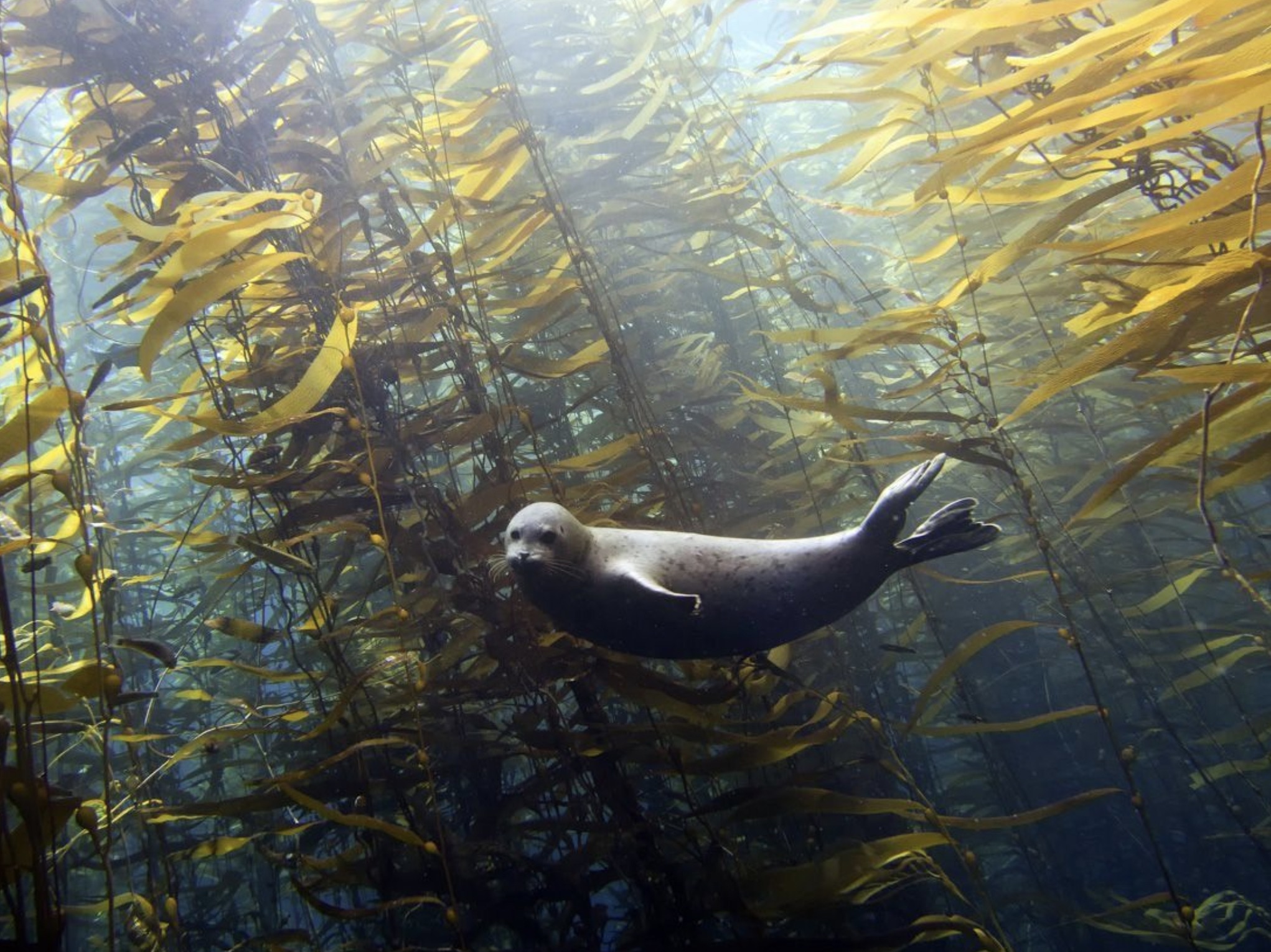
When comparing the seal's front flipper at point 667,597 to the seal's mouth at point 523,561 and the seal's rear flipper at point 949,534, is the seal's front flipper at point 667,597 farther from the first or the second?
the seal's rear flipper at point 949,534

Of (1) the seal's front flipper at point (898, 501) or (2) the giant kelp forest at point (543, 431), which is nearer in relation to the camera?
(1) the seal's front flipper at point (898, 501)

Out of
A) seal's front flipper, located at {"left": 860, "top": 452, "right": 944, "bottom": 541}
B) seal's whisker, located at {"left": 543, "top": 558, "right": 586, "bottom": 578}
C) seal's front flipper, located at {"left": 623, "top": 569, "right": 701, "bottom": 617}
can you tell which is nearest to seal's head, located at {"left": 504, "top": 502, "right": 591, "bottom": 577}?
seal's whisker, located at {"left": 543, "top": 558, "right": 586, "bottom": 578}

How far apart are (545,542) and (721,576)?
417 millimetres

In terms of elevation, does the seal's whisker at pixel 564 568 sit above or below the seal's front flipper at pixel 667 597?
above

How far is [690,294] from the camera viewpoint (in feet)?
16.2

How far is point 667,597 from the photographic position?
1.41m

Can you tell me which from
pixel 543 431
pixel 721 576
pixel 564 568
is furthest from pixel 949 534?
pixel 543 431

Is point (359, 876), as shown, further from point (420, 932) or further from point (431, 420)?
point (420, 932)

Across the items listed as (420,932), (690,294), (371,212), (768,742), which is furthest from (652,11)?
(420,932)

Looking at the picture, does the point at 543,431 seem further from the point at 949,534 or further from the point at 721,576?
the point at 949,534

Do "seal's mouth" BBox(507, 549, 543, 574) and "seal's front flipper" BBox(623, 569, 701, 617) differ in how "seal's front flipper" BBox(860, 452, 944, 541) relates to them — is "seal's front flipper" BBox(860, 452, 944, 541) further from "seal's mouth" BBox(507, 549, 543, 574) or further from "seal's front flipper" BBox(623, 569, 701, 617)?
"seal's mouth" BBox(507, 549, 543, 574)

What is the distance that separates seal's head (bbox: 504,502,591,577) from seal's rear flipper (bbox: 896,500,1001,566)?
738 mm

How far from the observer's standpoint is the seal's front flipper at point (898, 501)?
1487 millimetres

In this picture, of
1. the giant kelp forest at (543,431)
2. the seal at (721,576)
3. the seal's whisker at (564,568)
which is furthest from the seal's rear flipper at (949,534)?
the seal's whisker at (564,568)
